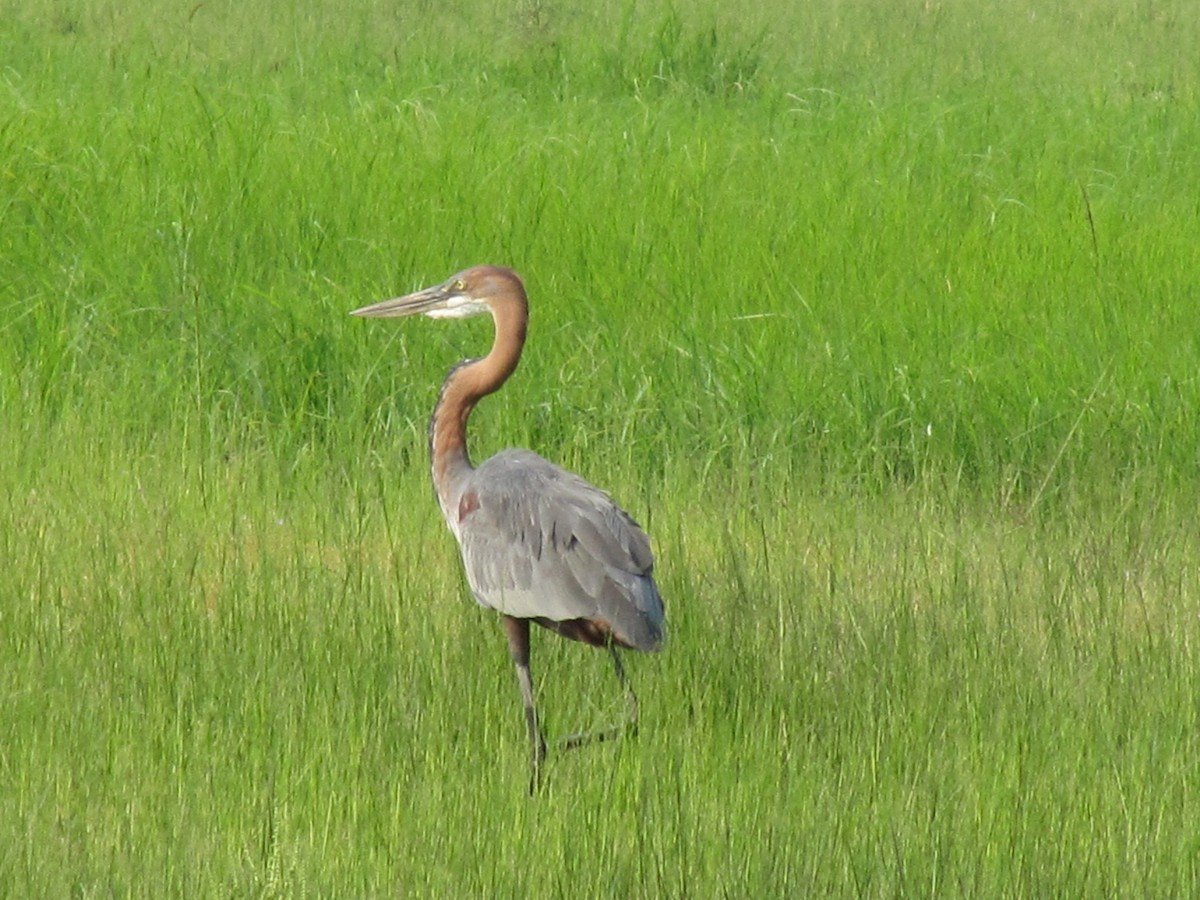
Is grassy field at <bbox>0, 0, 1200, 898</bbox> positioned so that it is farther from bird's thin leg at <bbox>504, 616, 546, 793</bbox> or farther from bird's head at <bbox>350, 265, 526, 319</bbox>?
bird's head at <bbox>350, 265, 526, 319</bbox>

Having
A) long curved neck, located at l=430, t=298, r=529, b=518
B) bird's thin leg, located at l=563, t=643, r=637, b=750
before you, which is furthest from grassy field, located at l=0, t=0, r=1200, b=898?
long curved neck, located at l=430, t=298, r=529, b=518

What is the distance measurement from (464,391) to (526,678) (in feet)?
2.80

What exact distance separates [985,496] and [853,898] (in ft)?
7.98

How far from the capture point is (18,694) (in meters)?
3.37

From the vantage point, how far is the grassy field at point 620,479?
2945 millimetres

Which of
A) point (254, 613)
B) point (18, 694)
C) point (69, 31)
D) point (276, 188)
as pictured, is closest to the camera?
point (18, 694)

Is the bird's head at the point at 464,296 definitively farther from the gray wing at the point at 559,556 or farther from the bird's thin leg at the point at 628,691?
the bird's thin leg at the point at 628,691

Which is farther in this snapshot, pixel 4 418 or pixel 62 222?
pixel 62 222

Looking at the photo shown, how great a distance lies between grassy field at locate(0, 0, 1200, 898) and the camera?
2945mm

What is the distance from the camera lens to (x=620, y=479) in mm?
4852

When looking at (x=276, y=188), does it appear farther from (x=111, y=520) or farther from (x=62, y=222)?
(x=111, y=520)

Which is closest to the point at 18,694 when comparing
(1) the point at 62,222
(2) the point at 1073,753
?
(2) the point at 1073,753

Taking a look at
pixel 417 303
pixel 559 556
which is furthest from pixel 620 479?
pixel 559 556

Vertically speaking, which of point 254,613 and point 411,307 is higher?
point 411,307
